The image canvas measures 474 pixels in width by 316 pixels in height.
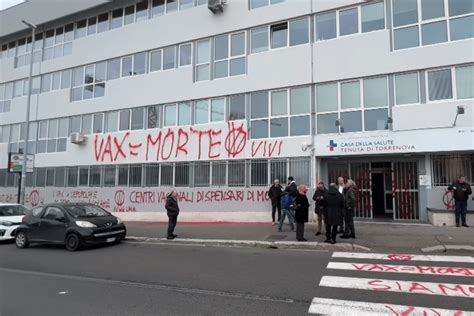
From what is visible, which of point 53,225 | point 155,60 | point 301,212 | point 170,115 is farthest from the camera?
point 155,60

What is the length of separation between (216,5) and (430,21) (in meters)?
8.98

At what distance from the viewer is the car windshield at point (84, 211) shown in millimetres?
12016

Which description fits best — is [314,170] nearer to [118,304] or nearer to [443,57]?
[443,57]

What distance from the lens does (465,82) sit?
13.2 meters

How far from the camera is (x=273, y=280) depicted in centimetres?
693

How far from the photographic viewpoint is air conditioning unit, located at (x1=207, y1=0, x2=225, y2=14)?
57.5ft

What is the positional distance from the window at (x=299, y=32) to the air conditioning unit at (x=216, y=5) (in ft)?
11.5

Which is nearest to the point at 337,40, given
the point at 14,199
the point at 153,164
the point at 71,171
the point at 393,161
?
the point at 393,161

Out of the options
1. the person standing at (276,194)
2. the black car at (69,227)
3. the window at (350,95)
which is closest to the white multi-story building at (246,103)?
the window at (350,95)

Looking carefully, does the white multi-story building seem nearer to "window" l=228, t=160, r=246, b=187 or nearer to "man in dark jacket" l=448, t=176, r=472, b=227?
"window" l=228, t=160, r=246, b=187

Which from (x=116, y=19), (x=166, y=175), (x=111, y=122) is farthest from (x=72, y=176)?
(x=116, y=19)

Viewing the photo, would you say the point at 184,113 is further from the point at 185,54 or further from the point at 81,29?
the point at 81,29

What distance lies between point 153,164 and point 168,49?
587cm

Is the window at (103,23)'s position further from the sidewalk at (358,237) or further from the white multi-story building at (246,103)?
the sidewalk at (358,237)
